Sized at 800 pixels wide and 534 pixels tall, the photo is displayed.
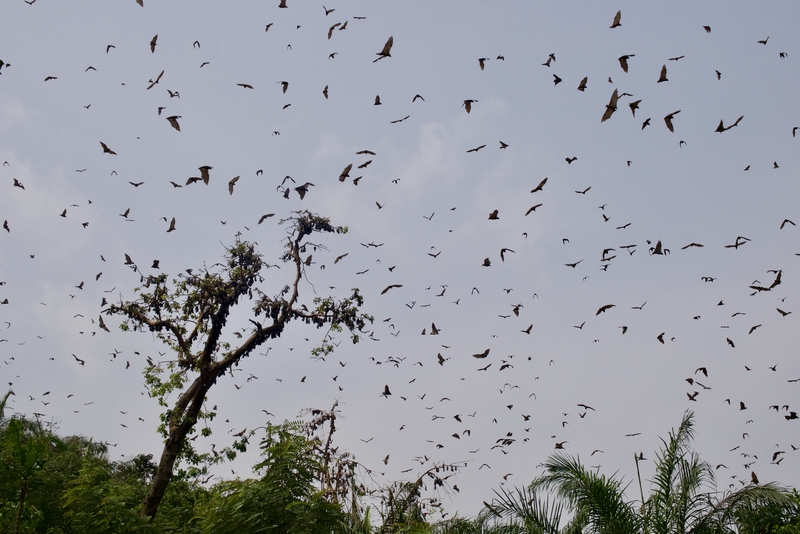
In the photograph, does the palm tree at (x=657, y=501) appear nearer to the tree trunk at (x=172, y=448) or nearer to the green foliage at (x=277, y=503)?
the green foliage at (x=277, y=503)

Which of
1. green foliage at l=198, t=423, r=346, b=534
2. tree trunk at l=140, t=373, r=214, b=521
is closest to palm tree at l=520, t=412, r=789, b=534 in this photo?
green foliage at l=198, t=423, r=346, b=534

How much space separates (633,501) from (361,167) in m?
8.06

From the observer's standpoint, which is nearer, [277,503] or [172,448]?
[277,503]

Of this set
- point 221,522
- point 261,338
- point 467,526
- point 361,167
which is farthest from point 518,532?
Answer: point 261,338

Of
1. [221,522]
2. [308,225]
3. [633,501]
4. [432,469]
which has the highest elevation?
[308,225]

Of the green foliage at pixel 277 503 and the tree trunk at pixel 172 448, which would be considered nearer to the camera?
the green foliage at pixel 277 503

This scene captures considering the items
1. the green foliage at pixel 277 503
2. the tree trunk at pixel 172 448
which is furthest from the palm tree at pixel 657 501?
the tree trunk at pixel 172 448

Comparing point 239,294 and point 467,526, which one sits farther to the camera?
point 239,294

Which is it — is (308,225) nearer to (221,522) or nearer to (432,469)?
(432,469)

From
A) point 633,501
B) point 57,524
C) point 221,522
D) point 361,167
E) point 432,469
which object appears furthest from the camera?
point 432,469

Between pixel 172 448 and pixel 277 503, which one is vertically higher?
pixel 172 448

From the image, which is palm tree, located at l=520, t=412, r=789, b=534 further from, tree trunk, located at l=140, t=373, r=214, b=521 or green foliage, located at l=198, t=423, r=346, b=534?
tree trunk, located at l=140, t=373, r=214, b=521

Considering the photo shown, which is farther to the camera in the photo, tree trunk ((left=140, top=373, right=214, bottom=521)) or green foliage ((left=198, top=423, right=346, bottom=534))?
tree trunk ((left=140, top=373, right=214, bottom=521))

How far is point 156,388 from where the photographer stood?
18172 mm
